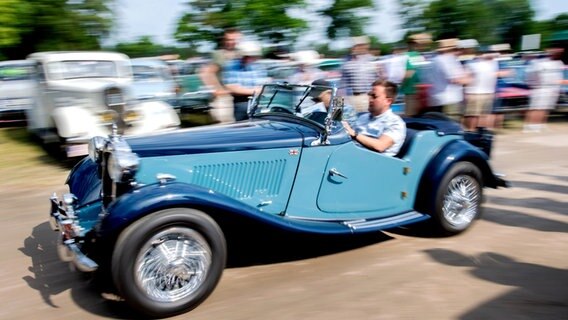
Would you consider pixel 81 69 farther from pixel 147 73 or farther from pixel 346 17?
pixel 346 17

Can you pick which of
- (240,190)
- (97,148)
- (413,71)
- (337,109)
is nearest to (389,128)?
(337,109)

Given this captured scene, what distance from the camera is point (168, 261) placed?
308cm

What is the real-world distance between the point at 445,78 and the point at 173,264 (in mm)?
5848

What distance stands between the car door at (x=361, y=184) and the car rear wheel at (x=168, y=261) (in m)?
1.06

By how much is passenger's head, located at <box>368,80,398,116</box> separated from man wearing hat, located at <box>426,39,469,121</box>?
362cm

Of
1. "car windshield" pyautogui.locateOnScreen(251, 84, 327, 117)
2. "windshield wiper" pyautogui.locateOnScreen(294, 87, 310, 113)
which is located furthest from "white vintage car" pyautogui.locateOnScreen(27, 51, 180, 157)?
"windshield wiper" pyautogui.locateOnScreen(294, 87, 310, 113)

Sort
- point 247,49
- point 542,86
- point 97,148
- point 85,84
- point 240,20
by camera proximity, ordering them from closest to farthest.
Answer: point 97,148 < point 247,49 < point 85,84 < point 542,86 < point 240,20

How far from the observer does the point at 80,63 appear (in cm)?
877

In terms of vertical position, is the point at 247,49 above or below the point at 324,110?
above

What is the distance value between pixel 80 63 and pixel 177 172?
6273 mm

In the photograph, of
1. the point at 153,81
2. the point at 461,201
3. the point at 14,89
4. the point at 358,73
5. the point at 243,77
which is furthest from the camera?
the point at 14,89

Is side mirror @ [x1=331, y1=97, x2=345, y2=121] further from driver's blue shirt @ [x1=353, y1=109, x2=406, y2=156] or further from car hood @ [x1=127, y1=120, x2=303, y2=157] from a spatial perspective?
driver's blue shirt @ [x1=353, y1=109, x2=406, y2=156]

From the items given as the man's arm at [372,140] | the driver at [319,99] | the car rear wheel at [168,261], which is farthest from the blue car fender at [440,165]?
the car rear wheel at [168,261]

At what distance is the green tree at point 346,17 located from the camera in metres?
29.4
